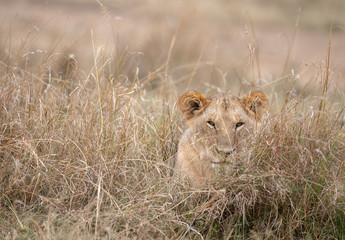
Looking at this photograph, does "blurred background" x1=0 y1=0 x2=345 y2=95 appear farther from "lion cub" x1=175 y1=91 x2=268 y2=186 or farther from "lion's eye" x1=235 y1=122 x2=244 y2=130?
"lion's eye" x1=235 y1=122 x2=244 y2=130

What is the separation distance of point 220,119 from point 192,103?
0.32 meters

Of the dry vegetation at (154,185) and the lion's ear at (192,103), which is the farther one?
the lion's ear at (192,103)

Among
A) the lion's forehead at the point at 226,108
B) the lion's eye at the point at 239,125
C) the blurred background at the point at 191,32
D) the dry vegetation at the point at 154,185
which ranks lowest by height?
the blurred background at the point at 191,32

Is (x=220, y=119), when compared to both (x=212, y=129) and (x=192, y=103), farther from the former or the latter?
(x=192, y=103)

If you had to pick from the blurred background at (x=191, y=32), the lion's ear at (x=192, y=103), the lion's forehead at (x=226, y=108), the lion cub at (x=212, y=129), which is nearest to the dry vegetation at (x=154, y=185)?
the lion cub at (x=212, y=129)

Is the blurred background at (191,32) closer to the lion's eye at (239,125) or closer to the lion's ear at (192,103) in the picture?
the lion's ear at (192,103)

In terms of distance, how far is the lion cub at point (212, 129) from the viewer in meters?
→ 3.88

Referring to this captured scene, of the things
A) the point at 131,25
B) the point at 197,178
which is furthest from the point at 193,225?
the point at 131,25

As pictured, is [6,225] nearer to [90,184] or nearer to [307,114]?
[90,184]

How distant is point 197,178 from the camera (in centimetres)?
393

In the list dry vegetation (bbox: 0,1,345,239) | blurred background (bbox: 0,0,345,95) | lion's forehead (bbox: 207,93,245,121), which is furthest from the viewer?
blurred background (bbox: 0,0,345,95)

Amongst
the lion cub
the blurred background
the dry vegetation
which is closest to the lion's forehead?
the lion cub

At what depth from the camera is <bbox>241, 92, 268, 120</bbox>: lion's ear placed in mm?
4045

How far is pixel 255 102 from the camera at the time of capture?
4.02 meters
